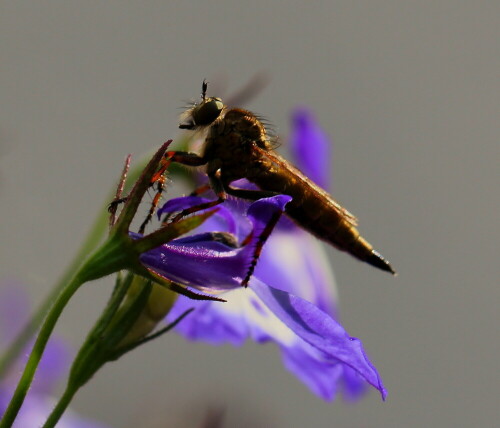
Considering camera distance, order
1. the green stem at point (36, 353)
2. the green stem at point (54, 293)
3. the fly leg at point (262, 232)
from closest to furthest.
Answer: the green stem at point (36, 353) < the fly leg at point (262, 232) < the green stem at point (54, 293)

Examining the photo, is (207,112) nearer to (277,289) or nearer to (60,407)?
(277,289)

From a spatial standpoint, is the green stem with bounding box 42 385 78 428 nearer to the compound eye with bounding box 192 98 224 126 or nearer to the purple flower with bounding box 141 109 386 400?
the purple flower with bounding box 141 109 386 400

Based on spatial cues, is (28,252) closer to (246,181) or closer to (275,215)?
(246,181)

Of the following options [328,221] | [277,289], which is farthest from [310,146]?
[277,289]

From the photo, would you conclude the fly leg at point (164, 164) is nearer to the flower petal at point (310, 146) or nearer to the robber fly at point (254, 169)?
the robber fly at point (254, 169)

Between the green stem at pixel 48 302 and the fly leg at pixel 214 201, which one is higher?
the fly leg at pixel 214 201

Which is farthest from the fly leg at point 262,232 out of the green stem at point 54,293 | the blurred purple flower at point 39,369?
the blurred purple flower at point 39,369
